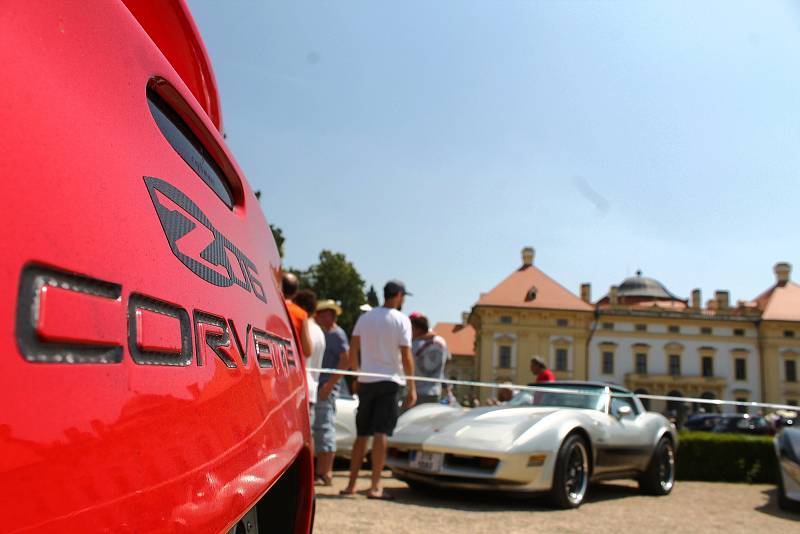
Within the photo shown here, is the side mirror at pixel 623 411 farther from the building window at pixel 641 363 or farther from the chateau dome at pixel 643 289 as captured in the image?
the chateau dome at pixel 643 289

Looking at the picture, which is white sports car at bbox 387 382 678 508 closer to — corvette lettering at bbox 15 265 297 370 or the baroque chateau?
corvette lettering at bbox 15 265 297 370

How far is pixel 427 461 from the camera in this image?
630 centimetres

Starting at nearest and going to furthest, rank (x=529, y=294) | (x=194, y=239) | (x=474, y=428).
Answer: (x=194, y=239) → (x=474, y=428) → (x=529, y=294)

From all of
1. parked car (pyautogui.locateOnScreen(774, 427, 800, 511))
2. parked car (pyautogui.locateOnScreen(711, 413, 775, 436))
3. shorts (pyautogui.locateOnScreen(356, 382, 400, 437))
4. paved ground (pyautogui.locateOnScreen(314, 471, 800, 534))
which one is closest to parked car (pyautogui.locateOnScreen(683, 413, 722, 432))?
parked car (pyautogui.locateOnScreen(711, 413, 775, 436))

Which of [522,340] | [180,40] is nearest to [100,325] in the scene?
[180,40]

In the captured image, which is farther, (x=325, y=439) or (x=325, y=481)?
(x=325, y=439)

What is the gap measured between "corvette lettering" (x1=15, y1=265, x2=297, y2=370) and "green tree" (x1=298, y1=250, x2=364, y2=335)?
5957cm

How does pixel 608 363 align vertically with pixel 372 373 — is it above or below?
above

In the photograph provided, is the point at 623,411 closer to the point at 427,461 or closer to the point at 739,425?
the point at 427,461

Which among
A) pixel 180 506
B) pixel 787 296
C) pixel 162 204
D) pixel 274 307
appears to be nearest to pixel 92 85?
pixel 162 204

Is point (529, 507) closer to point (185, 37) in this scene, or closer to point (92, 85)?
point (185, 37)

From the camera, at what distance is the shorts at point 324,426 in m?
6.95

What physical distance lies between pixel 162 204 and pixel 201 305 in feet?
0.62

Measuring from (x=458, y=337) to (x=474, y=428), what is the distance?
280ft
